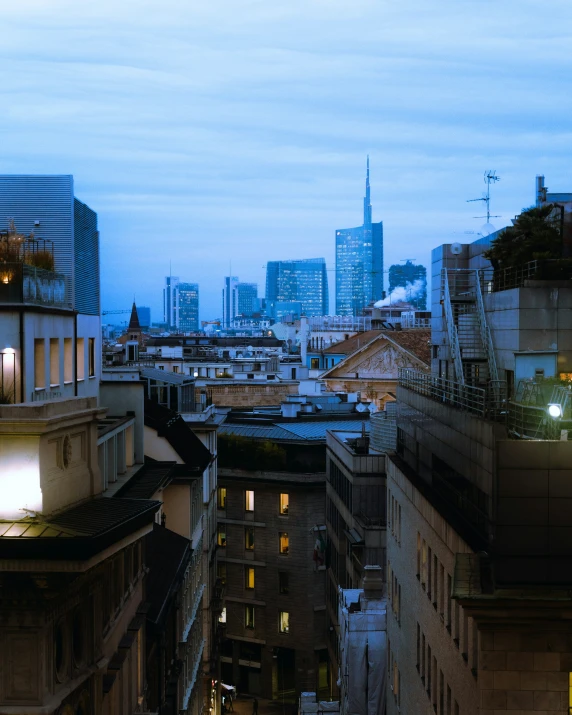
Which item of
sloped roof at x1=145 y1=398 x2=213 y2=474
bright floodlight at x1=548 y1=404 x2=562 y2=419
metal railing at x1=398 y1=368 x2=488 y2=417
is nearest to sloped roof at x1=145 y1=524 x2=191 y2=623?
sloped roof at x1=145 y1=398 x2=213 y2=474

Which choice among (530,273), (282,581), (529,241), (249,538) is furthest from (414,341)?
(530,273)

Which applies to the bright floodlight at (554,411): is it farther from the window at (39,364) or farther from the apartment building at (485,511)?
the window at (39,364)

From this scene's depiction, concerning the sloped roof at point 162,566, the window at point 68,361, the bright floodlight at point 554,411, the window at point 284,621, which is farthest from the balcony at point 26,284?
the window at point 284,621

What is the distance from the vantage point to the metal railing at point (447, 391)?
23.7 meters

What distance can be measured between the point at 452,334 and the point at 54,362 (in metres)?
12.7

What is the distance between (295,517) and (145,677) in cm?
3575

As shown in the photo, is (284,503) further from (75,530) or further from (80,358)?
(75,530)

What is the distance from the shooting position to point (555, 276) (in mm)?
30188

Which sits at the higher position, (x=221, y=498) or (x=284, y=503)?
(x=284, y=503)

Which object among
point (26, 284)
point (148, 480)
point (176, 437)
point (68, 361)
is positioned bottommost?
point (148, 480)

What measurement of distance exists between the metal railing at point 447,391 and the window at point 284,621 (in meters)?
29.4

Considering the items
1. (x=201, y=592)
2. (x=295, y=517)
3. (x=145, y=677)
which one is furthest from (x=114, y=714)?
(x=295, y=517)

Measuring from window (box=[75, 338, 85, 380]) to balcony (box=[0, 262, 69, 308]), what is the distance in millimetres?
3084

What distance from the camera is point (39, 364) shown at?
2783 centimetres
